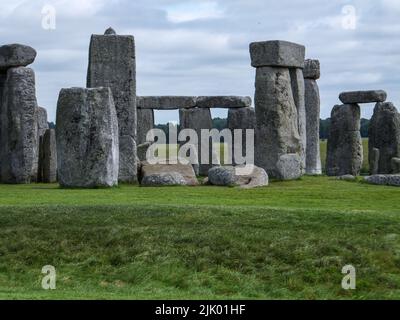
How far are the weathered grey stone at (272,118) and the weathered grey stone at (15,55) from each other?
595 cm

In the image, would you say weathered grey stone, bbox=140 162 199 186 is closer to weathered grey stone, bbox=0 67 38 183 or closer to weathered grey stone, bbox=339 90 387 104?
weathered grey stone, bbox=0 67 38 183

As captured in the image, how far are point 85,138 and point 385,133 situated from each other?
14.5 m

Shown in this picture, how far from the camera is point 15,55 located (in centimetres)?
3030

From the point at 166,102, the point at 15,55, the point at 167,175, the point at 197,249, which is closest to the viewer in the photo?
the point at 197,249

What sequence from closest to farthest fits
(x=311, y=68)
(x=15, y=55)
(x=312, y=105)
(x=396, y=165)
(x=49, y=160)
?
1. (x=15, y=55)
2. (x=49, y=160)
3. (x=396, y=165)
4. (x=311, y=68)
5. (x=312, y=105)

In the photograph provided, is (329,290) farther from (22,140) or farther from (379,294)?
(22,140)

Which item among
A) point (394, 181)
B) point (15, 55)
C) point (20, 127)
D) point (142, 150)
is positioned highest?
point (15, 55)

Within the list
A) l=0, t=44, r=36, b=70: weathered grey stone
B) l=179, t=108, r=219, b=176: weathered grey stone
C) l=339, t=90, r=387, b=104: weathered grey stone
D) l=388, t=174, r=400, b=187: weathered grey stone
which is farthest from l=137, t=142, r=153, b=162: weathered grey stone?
l=388, t=174, r=400, b=187: weathered grey stone

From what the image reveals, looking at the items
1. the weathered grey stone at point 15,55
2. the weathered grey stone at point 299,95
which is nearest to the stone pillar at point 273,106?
the weathered grey stone at point 299,95

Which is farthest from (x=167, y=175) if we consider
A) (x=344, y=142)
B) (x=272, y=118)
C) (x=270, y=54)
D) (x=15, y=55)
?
(x=344, y=142)

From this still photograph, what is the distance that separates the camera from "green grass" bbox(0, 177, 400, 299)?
1773 centimetres

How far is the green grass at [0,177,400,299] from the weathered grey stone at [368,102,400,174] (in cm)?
1516

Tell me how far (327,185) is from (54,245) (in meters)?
9.78

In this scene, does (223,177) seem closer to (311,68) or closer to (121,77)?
(121,77)
